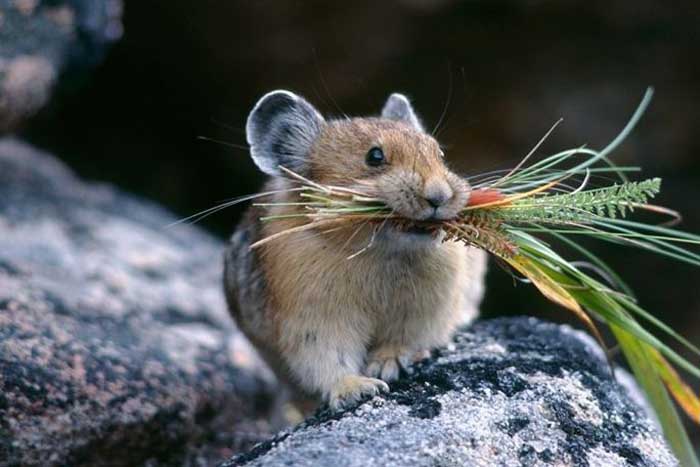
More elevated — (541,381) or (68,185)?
(541,381)

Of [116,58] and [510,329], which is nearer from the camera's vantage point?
[510,329]

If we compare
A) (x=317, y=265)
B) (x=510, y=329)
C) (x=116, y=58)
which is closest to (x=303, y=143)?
(x=317, y=265)

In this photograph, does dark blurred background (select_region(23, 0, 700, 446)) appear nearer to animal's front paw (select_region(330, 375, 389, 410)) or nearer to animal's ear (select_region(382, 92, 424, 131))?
animal's ear (select_region(382, 92, 424, 131))

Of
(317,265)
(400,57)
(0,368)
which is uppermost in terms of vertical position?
(400,57)

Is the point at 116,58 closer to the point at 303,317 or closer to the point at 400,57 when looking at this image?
the point at 400,57

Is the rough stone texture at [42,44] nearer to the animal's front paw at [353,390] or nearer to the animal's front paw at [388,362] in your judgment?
the animal's front paw at [388,362]

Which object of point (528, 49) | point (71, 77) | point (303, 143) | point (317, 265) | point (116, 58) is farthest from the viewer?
point (116, 58)

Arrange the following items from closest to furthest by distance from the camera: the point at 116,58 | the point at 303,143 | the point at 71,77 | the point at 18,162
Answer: the point at 303,143, the point at 71,77, the point at 18,162, the point at 116,58
